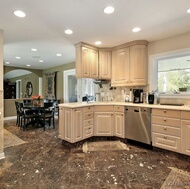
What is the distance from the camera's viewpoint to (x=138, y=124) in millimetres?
3082

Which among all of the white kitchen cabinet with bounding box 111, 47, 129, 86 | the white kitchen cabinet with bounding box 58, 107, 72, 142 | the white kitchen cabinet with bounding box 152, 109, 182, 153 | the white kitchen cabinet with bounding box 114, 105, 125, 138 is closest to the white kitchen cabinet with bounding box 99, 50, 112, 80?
the white kitchen cabinet with bounding box 111, 47, 129, 86

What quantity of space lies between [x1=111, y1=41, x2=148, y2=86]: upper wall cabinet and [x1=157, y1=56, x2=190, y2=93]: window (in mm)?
401

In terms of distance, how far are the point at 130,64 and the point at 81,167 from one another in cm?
261

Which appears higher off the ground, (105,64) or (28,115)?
(105,64)

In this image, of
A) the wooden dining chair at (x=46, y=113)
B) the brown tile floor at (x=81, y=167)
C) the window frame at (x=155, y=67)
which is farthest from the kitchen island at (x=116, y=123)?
the wooden dining chair at (x=46, y=113)

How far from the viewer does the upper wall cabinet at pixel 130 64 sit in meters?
3.42

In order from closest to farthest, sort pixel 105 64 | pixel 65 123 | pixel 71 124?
pixel 71 124 → pixel 65 123 → pixel 105 64

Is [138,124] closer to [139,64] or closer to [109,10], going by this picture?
[139,64]

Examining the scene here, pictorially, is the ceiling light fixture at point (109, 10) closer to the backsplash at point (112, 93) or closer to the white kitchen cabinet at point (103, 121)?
the white kitchen cabinet at point (103, 121)

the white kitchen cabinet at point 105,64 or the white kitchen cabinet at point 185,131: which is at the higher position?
the white kitchen cabinet at point 105,64

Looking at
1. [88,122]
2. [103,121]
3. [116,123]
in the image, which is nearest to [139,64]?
[116,123]

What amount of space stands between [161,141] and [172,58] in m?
1.92

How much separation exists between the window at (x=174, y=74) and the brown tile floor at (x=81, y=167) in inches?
58.0

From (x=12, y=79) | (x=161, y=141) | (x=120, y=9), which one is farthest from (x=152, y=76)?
(x=12, y=79)
